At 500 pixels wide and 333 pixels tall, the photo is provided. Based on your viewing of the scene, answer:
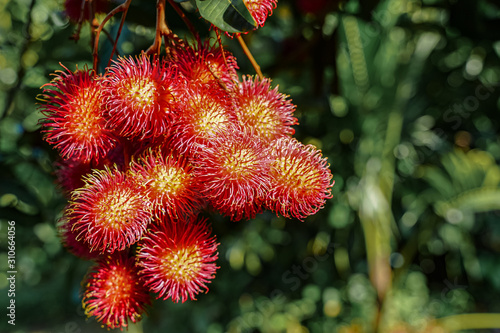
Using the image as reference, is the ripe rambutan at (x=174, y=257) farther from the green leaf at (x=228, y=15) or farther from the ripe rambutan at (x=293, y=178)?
the green leaf at (x=228, y=15)

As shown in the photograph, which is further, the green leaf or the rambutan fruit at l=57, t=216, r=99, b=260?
the rambutan fruit at l=57, t=216, r=99, b=260

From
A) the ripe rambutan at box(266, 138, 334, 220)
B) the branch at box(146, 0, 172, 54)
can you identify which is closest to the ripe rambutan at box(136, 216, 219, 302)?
the ripe rambutan at box(266, 138, 334, 220)

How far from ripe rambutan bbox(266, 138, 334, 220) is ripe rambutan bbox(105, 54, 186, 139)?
14 cm

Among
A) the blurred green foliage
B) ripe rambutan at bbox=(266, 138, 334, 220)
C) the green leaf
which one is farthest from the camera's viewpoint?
the blurred green foliage

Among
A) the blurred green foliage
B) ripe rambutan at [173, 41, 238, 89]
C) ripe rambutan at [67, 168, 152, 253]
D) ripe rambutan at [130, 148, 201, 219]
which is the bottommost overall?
the blurred green foliage

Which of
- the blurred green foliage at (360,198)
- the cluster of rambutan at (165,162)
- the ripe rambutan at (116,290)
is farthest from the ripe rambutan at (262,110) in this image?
the blurred green foliage at (360,198)

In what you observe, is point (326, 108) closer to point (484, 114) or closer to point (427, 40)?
point (427, 40)

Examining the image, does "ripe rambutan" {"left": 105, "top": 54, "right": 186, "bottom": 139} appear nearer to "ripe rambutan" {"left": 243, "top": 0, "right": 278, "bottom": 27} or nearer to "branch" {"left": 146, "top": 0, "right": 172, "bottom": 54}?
"branch" {"left": 146, "top": 0, "right": 172, "bottom": 54}

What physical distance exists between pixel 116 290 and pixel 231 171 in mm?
210

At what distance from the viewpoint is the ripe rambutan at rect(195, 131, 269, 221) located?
484mm

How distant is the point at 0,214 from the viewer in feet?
3.08

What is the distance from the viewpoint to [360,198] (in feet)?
4.87

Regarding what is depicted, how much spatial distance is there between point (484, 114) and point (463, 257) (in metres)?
0.64

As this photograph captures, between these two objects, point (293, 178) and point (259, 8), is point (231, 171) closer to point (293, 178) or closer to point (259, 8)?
point (293, 178)
